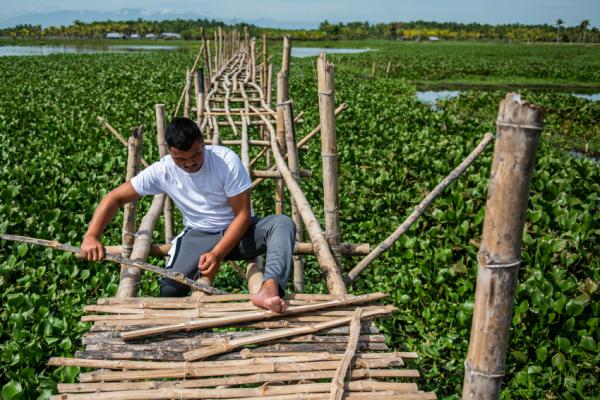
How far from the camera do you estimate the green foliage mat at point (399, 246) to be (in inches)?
149

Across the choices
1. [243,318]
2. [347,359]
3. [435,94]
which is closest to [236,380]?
[243,318]

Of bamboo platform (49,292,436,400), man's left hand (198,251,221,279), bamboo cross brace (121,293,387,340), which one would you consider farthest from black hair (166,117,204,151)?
bamboo cross brace (121,293,387,340)

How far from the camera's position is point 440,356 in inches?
159

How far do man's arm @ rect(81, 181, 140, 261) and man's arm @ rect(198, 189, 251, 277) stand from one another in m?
0.60

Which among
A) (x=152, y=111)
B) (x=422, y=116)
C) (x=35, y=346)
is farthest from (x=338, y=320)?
(x=152, y=111)

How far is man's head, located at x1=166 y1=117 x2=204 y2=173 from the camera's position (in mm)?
2848

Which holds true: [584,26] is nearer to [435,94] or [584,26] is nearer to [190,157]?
[435,94]

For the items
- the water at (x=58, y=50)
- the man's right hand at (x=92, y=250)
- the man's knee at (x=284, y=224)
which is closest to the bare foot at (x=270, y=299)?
the man's knee at (x=284, y=224)

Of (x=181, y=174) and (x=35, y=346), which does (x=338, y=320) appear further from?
(x=35, y=346)

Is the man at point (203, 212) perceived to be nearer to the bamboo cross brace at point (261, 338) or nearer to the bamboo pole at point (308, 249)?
the bamboo pole at point (308, 249)

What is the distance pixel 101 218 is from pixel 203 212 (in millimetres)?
649

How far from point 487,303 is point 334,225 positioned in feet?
5.51

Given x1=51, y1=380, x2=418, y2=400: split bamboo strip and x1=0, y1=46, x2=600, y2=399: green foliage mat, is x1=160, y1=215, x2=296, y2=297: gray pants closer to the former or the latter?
x1=0, y1=46, x2=600, y2=399: green foliage mat

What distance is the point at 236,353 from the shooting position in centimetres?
226
